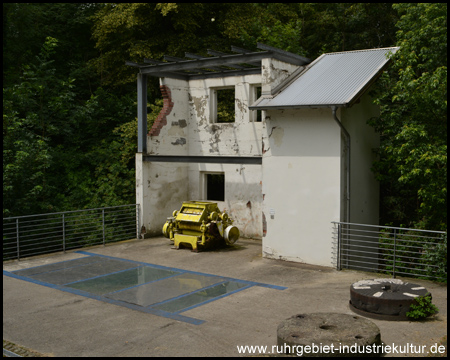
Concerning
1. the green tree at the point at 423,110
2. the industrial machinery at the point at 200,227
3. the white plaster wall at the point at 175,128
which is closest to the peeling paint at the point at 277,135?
the green tree at the point at 423,110

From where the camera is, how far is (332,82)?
13195mm

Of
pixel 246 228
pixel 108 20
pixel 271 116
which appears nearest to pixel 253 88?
pixel 271 116

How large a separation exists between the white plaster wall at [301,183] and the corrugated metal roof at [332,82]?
0.43m

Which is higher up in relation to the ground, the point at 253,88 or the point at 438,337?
the point at 253,88

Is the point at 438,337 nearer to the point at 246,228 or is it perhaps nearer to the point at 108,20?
the point at 246,228

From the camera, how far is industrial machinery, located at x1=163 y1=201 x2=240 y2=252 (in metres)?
14.1

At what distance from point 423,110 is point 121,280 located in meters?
8.42

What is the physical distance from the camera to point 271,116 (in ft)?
43.7

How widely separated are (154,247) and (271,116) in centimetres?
541

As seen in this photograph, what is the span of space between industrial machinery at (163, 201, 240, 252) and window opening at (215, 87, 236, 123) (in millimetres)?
5487

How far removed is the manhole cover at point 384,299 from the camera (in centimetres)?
843

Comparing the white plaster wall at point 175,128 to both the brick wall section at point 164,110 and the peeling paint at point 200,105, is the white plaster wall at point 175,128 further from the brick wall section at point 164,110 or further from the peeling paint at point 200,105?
the peeling paint at point 200,105

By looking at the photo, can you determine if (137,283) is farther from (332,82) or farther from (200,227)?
(332,82)

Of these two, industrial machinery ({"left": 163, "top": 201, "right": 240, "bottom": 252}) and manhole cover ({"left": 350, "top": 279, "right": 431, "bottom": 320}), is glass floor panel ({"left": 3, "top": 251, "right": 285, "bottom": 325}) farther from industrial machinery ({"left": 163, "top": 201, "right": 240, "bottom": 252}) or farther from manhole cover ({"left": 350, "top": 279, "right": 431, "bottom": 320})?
manhole cover ({"left": 350, "top": 279, "right": 431, "bottom": 320})
